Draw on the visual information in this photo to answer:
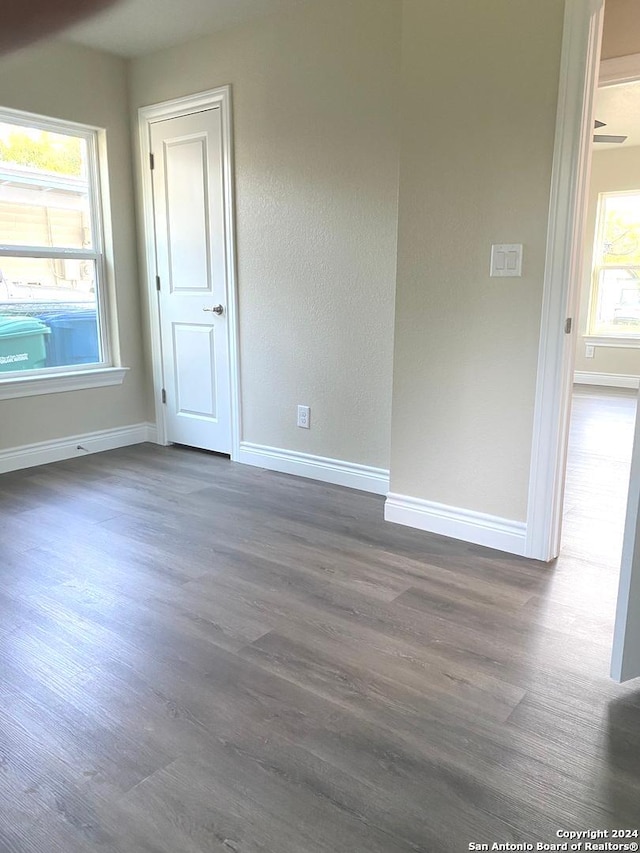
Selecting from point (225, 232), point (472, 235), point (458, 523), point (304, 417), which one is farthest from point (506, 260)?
point (225, 232)

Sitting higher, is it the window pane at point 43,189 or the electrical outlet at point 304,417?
the window pane at point 43,189

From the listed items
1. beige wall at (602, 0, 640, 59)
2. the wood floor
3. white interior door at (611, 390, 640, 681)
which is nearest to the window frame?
beige wall at (602, 0, 640, 59)

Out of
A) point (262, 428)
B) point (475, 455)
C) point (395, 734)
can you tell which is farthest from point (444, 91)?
point (395, 734)

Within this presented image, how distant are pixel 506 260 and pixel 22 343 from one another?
285 centimetres

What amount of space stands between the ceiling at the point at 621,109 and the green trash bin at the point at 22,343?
4.07 metres

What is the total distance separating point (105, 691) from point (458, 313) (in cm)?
190


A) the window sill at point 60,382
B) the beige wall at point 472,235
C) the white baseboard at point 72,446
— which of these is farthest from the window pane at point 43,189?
the beige wall at point 472,235

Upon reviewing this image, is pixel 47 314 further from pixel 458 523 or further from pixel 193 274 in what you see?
pixel 458 523

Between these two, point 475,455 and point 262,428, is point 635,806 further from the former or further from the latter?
point 262,428

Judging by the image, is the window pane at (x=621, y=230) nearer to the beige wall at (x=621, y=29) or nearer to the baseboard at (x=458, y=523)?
the beige wall at (x=621, y=29)

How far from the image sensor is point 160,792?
1398 millimetres

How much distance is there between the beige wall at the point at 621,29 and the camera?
8.95 feet

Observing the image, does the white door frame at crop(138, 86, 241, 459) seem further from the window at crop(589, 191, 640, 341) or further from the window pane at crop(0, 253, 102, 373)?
the window at crop(589, 191, 640, 341)

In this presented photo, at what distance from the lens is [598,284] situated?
719cm
